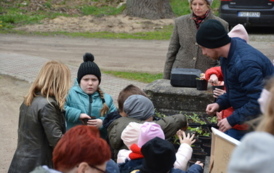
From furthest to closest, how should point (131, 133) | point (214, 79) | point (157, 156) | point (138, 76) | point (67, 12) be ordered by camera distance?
point (67, 12) → point (138, 76) → point (214, 79) → point (131, 133) → point (157, 156)

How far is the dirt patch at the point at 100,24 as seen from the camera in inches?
723

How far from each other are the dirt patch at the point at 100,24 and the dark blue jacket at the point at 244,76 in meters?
14.0

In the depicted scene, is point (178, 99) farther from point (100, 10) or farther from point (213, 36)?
point (100, 10)

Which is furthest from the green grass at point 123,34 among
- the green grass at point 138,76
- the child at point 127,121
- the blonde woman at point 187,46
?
the child at point 127,121

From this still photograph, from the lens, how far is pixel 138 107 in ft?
14.4

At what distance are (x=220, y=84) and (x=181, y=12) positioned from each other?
655 inches

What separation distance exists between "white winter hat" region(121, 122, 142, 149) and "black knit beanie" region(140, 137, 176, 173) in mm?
621

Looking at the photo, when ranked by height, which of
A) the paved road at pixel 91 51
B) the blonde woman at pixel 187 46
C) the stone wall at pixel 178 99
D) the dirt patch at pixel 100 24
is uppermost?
the blonde woman at pixel 187 46

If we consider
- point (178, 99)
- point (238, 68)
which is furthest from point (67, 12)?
point (238, 68)

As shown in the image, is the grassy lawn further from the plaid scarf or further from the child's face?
the child's face

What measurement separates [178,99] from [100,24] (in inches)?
541

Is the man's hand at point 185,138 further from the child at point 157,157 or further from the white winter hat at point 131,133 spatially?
the child at point 157,157

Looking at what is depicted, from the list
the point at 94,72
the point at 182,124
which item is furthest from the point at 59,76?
the point at 182,124

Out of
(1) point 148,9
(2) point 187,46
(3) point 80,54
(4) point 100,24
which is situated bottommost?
(3) point 80,54
